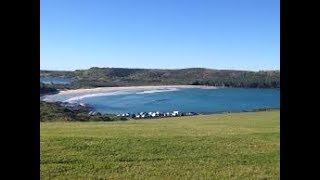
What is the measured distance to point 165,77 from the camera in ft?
361

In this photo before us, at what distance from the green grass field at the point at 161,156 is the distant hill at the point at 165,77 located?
251ft

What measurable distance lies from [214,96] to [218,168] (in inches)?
2967

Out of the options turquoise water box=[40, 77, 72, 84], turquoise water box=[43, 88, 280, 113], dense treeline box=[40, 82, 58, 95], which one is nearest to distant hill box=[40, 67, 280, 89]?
turquoise water box=[40, 77, 72, 84]

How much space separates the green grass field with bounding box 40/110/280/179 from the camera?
10.2 meters

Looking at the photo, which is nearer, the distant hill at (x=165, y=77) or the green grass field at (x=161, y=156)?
the green grass field at (x=161, y=156)

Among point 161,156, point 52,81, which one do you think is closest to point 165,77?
point 52,81

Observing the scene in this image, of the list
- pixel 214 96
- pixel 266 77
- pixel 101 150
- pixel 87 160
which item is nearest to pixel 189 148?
pixel 101 150

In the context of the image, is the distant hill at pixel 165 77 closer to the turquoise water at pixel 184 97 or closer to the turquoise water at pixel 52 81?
the turquoise water at pixel 52 81

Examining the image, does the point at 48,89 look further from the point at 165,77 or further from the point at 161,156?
the point at 161,156

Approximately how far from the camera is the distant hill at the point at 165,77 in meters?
97.4

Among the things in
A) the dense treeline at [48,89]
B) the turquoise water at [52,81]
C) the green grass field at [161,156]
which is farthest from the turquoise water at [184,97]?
the green grass field at [161,156]

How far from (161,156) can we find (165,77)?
97699 mm

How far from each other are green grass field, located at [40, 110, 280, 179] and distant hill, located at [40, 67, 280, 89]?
3011 inches
